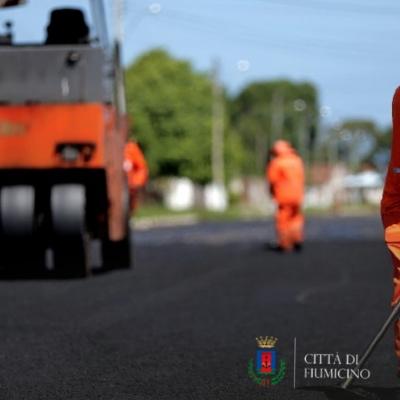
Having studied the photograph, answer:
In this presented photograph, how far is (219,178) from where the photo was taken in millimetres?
68562

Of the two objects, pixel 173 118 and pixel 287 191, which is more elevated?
pixel 287 191

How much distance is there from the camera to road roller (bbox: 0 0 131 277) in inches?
522

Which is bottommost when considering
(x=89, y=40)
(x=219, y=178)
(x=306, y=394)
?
(x=219, y=178)

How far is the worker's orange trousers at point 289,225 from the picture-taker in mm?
20609

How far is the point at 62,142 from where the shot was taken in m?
13.2

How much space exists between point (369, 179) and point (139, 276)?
114 meters

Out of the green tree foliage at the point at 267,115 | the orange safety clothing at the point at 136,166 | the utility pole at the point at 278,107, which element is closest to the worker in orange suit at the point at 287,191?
the orange safety clothing at the point at 136,166

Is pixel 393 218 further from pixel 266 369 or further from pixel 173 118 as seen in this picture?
pixel 173 118

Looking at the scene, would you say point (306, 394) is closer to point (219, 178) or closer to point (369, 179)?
point (219, 178)

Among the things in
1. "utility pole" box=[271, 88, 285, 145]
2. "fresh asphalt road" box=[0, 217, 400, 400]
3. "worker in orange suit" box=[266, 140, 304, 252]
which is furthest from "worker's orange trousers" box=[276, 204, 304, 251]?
"utility pole" box=[271, 88, 285, 145]

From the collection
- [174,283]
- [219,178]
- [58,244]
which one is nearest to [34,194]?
[58,244]

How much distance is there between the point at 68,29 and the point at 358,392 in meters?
8.74

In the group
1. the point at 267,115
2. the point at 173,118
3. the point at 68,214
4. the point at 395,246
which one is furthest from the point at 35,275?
the point at 267,115

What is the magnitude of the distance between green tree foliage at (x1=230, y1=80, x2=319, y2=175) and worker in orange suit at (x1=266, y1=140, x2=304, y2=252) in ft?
330
